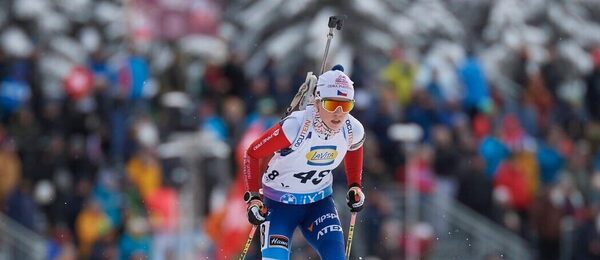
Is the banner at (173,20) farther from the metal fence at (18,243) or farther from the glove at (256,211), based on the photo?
the glove at (256,211)

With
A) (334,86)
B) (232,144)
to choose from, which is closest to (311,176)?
(334,86)

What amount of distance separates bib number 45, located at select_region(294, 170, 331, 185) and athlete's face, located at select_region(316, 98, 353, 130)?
0.47 meters

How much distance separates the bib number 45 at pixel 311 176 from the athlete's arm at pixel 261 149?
1.09 ft

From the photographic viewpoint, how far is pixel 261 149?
38.6 ft

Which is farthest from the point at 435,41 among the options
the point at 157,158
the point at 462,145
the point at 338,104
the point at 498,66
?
the point at 338,104

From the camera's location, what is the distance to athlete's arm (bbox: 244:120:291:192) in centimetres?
1169

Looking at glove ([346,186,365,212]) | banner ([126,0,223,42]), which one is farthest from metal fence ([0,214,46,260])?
glove ([346,186,365,212])

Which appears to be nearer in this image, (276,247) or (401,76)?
(276,247)

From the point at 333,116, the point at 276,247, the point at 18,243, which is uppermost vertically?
the point at 333,116

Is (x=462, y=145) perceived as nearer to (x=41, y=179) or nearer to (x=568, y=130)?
(x=568, y=130)

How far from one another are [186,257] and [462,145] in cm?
403

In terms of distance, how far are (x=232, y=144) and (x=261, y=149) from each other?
658cm

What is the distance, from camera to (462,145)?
18891 mm

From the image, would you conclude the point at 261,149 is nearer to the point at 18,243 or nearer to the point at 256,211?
the point at 256,211
